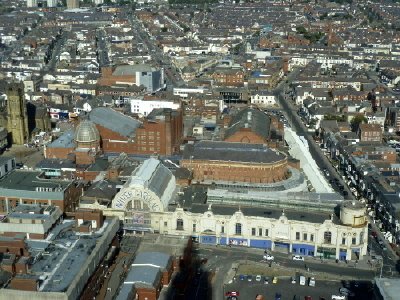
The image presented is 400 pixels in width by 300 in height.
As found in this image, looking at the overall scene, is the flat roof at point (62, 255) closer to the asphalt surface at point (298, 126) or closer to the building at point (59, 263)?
the building at point (59, 263)

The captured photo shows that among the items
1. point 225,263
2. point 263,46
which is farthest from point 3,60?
point 225,263

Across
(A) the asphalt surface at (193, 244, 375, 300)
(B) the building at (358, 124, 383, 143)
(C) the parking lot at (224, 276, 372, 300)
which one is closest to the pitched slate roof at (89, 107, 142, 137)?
(A) the asphalt surface at (193, 244, 375, 300)

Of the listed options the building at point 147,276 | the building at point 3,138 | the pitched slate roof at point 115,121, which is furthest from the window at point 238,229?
the building at point 3,138

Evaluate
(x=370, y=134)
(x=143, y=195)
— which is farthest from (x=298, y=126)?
(x=143, y=195)

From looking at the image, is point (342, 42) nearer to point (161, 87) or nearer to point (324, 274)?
point (161, 87)

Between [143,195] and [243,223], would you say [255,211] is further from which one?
[143,195]
